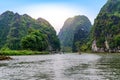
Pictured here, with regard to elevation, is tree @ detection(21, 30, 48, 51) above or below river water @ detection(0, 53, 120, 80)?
above

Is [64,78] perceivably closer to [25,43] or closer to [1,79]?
[1,79]

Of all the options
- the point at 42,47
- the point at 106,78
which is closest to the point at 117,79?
the point at 106,78

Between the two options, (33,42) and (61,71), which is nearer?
(61,71)

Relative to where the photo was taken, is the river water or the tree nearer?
the river water

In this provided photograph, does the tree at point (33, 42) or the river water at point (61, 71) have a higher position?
the tree at point (33, 42)

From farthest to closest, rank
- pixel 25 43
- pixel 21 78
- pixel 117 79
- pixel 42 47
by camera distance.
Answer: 1. pixel 42 47
2. pixel 25 43
3. pixel 21 78
4. pixel 117 79

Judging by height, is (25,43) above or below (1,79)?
above

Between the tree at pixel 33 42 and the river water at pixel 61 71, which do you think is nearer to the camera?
the river water at pixel 61 71

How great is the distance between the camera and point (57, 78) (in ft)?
107

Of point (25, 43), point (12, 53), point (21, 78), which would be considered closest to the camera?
point (21, 78)

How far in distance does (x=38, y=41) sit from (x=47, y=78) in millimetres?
155515

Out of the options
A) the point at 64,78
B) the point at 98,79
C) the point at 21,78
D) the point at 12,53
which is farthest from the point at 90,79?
the point at 12,53

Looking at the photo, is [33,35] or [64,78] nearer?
[64,78]

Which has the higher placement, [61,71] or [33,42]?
[33,42]
